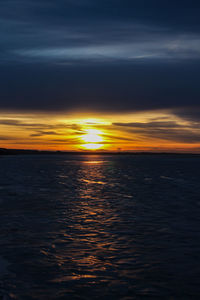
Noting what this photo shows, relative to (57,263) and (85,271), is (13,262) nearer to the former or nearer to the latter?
(57,263)

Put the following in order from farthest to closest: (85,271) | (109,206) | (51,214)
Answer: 1. (109,206)
2. (51,214)
3. (85,271)

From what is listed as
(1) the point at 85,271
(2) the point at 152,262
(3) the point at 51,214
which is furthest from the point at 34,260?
(3) the point at 51,214

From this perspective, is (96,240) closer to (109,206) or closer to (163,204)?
(109,206)

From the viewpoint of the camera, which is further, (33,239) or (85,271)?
(33,239)

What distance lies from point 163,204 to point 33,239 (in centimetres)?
1337

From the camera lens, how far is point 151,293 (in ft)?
29.4

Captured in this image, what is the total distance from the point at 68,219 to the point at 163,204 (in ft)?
29.9

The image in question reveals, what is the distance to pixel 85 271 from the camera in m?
10.5

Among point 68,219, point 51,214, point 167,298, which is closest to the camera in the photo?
point 167,298

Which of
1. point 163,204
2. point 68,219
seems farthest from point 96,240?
point 163,204

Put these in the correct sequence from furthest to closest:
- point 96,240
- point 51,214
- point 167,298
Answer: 1. point 51,214
2. point 96,240
3. point 167,298

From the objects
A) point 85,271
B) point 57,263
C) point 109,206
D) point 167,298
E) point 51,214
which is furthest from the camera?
point 109,206

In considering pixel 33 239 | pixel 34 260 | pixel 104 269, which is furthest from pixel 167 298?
pixel 33 239

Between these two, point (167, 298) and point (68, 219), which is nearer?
point (167, 298)
